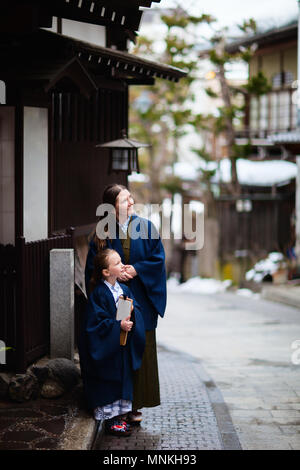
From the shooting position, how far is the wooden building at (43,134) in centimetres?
692

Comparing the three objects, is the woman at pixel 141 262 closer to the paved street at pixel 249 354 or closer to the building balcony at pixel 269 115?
the paved street at pixel 249 354

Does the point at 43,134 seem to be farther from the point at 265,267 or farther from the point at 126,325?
the point at 265,267

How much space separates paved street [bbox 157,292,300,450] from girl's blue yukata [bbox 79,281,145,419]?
1.25 metres

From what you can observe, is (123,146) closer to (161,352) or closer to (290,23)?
(161,352)

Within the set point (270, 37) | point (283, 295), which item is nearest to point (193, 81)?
point (270, 37)

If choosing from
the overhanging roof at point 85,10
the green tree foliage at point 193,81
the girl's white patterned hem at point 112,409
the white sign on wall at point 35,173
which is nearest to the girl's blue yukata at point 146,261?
the girl's white patterned hem at point 112,409

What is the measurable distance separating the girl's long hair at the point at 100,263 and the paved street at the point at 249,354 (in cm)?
206

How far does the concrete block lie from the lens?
7781 millimetres

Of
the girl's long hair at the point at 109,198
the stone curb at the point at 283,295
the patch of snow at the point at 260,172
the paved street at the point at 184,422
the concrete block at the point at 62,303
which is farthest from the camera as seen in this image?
the patch of snow at the point at 260,172

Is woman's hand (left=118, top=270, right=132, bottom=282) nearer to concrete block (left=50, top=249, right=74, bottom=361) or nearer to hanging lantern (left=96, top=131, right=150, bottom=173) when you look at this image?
concrete block (left=50, top=249, right=74, bottom=361)

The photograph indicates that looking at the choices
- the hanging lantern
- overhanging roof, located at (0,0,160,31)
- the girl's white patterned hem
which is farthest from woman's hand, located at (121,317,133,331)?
the hanging lantern

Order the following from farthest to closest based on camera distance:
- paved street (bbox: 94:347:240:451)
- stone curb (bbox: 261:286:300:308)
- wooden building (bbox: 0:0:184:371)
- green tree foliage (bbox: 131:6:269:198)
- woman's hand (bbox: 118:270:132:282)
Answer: green tree foliage (bbox: 131:6:269:198) < stone curb (bbox: 261:286:300:308) < wooden building (bbox: 0:0:184:371) < woman's hand (bbox: 118:270:132:282) < paved street (bbox: 94:347:240:451)

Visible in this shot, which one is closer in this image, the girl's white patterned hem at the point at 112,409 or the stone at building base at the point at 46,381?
the girl's white patterned hem at the point at 112,409
